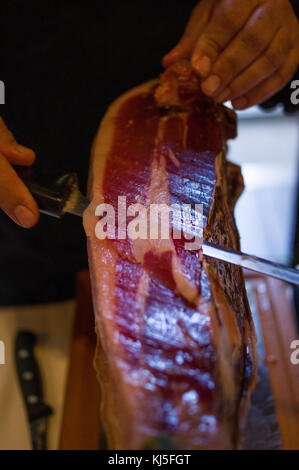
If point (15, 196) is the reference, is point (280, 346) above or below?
below

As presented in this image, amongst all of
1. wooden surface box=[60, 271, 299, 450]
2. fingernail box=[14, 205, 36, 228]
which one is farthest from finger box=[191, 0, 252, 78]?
wooden surface box=[60, 271, 299, 450]

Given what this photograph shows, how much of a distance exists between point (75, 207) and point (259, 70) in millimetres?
629

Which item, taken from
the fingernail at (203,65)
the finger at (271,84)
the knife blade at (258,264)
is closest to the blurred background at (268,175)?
the finger at (271,84)

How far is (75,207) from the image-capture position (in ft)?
2.47

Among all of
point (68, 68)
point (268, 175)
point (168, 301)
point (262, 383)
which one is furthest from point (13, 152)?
point (268, 175)

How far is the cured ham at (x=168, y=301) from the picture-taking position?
56 centimetres

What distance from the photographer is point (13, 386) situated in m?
1.12

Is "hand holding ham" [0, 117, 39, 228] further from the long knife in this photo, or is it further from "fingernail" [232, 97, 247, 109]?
"fingernail" [232, 97, 247, 109]

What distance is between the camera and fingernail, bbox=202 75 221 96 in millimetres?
913

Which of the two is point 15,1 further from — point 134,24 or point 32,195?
point 32,195

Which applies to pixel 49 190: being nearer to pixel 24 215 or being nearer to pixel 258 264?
pixel 24 215

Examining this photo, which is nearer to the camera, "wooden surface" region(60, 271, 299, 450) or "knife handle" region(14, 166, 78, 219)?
"knife handle" region(14, 166, 78, 219)

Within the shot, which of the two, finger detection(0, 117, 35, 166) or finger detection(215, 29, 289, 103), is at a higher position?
finger detection(215, 29, 289, 103)

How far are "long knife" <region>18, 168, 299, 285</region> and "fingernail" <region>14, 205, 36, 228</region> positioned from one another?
28mm
